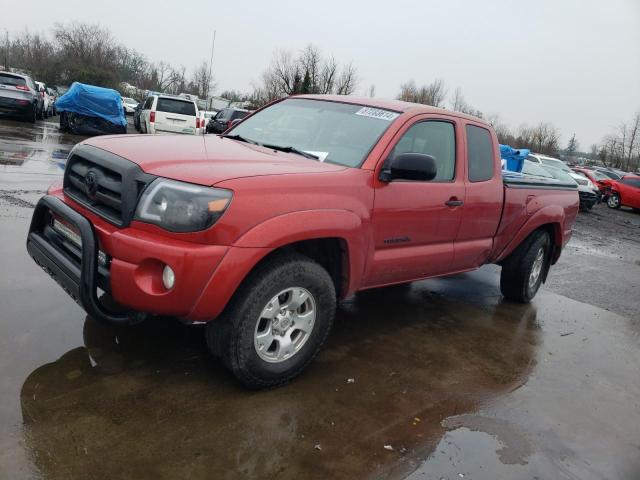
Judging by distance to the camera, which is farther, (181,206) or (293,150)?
(293,150)

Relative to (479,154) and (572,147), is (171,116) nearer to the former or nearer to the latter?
(479,154)

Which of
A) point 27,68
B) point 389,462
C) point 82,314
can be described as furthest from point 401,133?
point 27,68

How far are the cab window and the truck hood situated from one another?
0.78 metres

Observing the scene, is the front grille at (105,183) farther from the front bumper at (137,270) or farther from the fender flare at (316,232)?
the fender flare at (316,232)

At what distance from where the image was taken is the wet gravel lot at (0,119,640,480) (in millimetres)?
2604

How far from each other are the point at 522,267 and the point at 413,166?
2762mm

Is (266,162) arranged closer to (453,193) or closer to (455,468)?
(453,193)

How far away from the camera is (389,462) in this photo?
108 inches

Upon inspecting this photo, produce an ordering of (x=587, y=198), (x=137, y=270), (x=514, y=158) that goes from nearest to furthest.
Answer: (x=137, y=270)
(x=514, y=158)
(x=587, y=198)

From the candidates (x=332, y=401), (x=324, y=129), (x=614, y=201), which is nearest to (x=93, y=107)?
(x=324, y=129)

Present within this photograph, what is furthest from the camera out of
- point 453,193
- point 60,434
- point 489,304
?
point 489,304

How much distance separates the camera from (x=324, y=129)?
4.00m

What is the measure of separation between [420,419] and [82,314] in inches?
98.9

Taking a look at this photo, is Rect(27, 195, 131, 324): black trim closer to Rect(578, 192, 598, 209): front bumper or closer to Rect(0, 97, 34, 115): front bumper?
Rect(0, 97, 34, 115): front bumper
